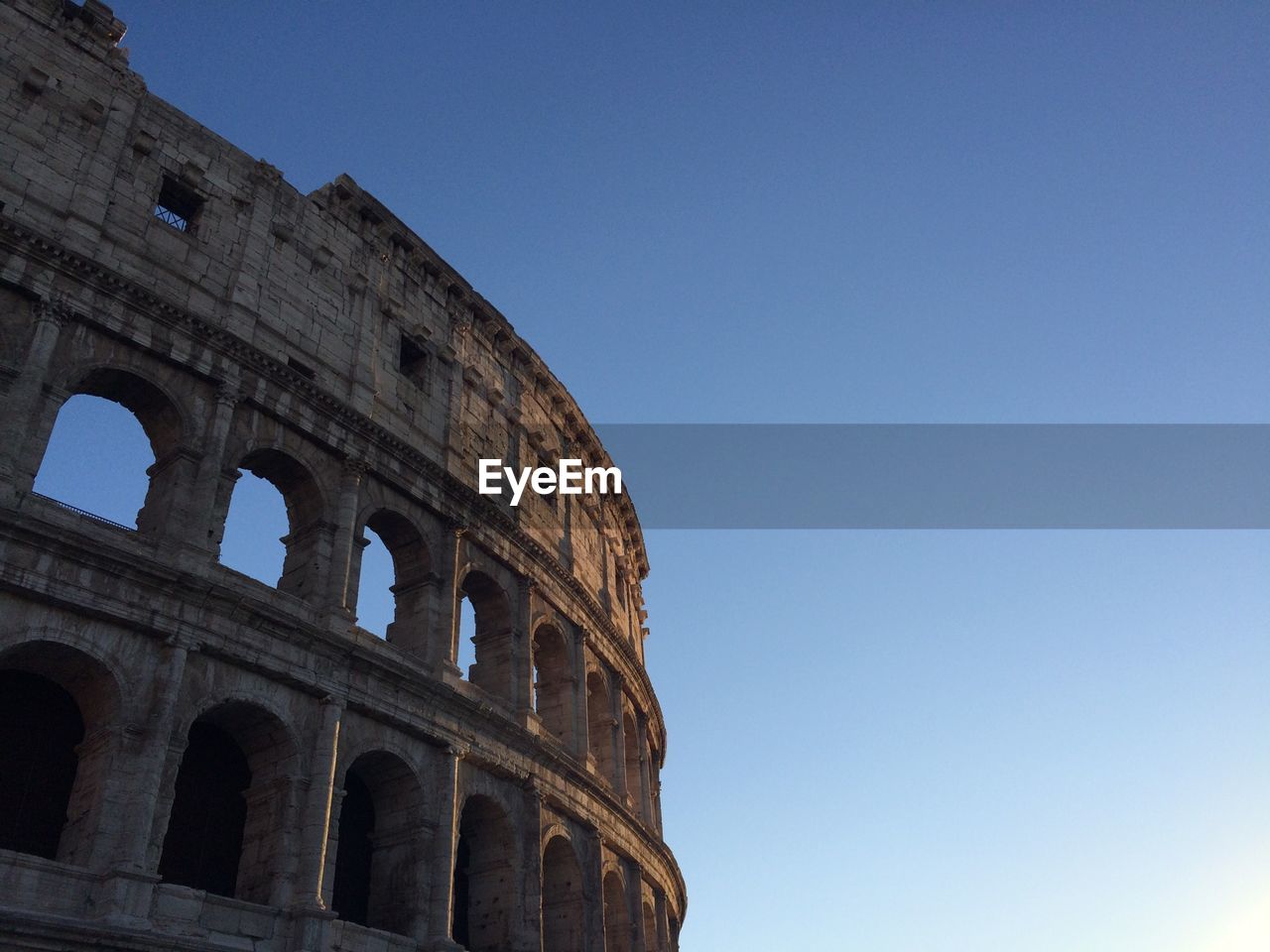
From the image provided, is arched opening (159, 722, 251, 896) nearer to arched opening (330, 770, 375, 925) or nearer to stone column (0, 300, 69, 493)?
arched opening (330, 770, 375, 925)

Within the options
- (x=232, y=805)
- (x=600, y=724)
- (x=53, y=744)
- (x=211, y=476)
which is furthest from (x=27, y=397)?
(x=600, y=724)

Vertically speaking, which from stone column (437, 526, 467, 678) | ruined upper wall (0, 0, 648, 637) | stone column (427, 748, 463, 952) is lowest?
stone column (427, 748, 463, 952)

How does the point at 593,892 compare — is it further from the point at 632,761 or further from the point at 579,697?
the point at 632,761

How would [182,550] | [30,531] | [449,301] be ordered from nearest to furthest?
1. [30,531]
2. [182,550]
3. [449,301]

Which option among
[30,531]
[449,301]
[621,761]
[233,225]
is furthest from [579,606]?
[30,531]

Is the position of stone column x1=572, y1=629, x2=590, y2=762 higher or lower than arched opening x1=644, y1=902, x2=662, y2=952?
higher

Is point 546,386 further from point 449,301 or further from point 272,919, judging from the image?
point 272,919

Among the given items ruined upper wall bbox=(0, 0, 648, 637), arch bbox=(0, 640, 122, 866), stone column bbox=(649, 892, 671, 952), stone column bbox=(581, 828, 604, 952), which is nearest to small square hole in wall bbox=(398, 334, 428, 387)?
ruined upper wall bbox=(0, 0, 648, 637)
